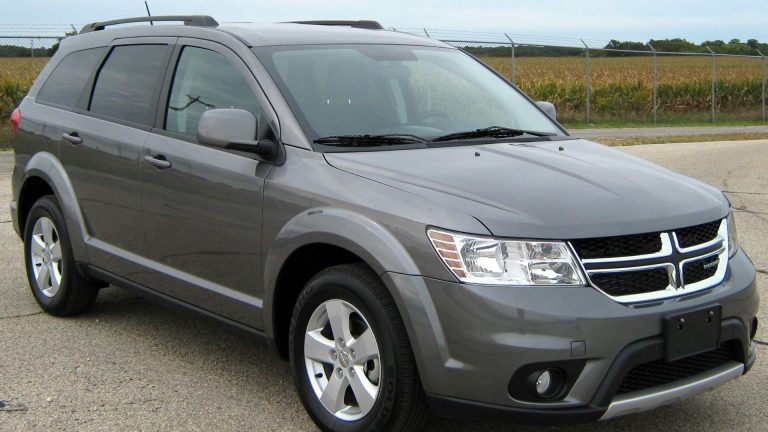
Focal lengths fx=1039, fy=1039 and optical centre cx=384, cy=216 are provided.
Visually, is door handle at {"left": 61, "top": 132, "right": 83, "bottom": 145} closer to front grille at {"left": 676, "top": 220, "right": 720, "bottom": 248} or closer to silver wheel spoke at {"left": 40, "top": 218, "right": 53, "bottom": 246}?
silver wheel spoke at {"left": 40, "top": 218, "right": 53, "bottom": 246}

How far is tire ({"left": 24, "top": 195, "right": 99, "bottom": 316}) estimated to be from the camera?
615cm

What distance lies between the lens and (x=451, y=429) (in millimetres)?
4387

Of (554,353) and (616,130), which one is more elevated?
(554,353)

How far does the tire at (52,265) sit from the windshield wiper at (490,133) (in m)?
2.55

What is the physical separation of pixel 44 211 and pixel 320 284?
2786mm

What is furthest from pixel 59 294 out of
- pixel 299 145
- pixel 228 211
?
pixel 299 145

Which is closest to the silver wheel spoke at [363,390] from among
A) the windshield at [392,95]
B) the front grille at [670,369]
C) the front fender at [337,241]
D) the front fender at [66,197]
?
the front fender at [337,241]

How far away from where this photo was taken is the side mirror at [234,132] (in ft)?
14.8

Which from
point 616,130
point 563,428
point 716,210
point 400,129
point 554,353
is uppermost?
point 400,129

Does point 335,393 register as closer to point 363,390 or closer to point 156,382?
point 363,390

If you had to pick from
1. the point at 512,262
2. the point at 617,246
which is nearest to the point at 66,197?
the point at 512,262

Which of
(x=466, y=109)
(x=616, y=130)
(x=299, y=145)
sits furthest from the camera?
(x=616, y=130)

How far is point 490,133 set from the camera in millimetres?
4992

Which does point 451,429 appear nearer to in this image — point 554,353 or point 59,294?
point 554,353
